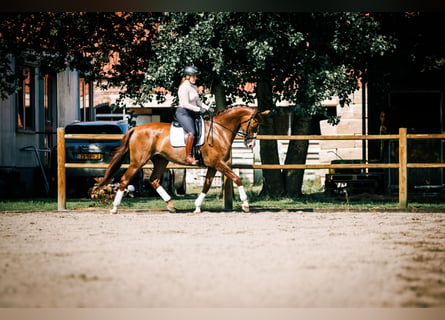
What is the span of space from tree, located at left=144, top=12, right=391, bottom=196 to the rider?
201cm

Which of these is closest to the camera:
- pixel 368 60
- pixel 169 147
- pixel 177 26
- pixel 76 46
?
pixel 169 147

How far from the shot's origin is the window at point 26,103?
66.5 feet

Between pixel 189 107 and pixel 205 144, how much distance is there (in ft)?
2.33

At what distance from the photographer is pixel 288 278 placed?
6078mm

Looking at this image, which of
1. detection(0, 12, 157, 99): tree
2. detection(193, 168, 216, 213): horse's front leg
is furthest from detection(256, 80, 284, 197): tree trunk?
detection(193, 168, 216, 213): horse's front leg

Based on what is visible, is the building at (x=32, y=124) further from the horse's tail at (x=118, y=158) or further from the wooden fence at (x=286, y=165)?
the horse's tail at (x=118, y=158)

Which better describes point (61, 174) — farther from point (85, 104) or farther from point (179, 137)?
point (85, 104)

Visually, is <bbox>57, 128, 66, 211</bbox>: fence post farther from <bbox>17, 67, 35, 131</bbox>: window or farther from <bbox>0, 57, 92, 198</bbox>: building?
<bbox>17, 67, 35, 131</bbox>: window

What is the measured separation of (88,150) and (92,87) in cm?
1057

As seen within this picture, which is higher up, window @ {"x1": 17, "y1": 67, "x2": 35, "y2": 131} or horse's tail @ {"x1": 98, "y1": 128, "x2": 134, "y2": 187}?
window @ {"x1": 17, "y1": 67, "x2": 35, "y2": 131}

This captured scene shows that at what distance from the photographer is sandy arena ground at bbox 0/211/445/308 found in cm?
534

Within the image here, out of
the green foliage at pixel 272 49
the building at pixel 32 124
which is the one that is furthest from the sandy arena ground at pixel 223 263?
the building at pixel 32 124

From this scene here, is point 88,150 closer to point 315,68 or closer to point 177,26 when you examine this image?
point 177,26

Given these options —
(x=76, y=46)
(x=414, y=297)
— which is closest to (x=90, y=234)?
(x=414, y=297)
